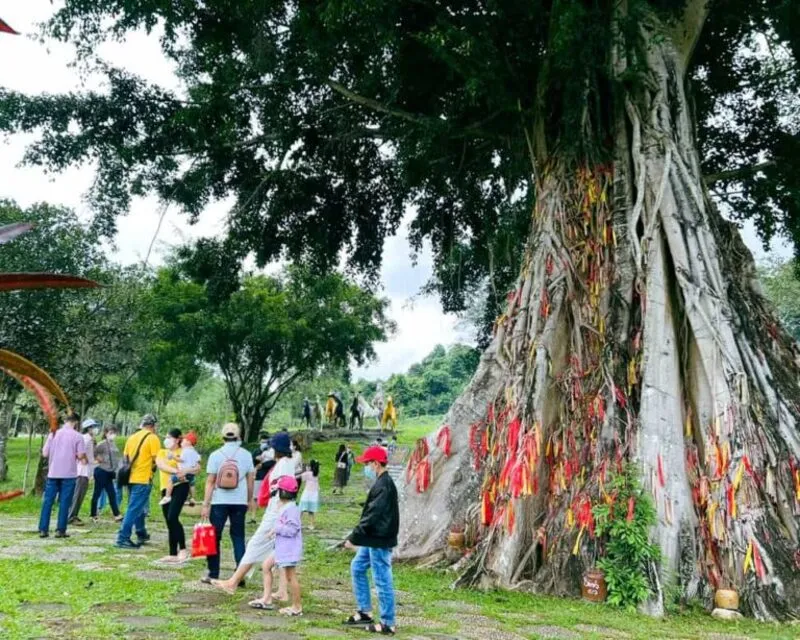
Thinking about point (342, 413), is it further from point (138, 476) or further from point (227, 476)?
point (227, 476)

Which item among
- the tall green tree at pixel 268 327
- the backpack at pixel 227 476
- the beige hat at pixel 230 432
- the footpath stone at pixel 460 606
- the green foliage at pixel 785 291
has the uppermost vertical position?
the green foliage at pixel 785 291

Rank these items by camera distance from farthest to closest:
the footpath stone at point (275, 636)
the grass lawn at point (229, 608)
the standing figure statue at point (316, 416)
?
the standing figure statue at point (316, 416), the grass lawn at point (229, 608), the footpath stone at point (275, 636)

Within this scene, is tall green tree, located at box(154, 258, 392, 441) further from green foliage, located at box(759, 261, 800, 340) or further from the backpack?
green foliage, located at box(759, 261, 800, 340)

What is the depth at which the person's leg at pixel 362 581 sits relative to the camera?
190 inches

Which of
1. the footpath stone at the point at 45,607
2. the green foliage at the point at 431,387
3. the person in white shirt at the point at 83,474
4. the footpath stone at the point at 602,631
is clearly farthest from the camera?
the green foliage at the point at 431,387

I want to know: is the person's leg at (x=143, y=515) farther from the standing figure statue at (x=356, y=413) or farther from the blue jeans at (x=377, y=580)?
the standing figure statue at (x=356, y=413)

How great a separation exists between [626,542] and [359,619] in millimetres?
2465

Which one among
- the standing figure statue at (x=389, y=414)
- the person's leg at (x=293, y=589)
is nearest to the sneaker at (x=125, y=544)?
the person's leg at (x=293, y=589)

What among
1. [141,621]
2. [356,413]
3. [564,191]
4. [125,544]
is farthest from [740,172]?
[356,413]

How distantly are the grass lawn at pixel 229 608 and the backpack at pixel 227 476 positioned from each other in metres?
0.79

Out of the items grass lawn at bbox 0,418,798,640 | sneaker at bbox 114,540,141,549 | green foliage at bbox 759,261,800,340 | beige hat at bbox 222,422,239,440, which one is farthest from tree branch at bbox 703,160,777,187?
Result: green foliage at bbox 759,261,800,340

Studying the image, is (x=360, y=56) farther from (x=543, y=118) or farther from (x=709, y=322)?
(x=709, y=322)

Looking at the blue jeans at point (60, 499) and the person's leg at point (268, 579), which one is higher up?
the blue jeans at point (60, 499)

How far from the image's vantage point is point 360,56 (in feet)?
29.3
